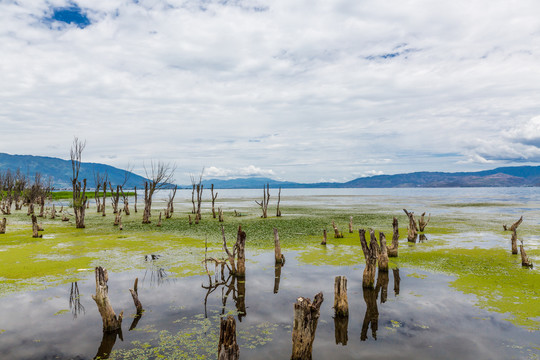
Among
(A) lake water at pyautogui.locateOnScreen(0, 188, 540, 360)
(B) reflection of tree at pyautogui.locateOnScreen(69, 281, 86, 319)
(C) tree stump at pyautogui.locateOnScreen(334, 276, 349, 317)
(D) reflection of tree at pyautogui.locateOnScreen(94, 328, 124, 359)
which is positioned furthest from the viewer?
(B) reflection of tree at pyautogui.locateOnScreen(69, 281, 86, 319)

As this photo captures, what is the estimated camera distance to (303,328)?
805 centimetres

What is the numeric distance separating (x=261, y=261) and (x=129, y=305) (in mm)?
8249

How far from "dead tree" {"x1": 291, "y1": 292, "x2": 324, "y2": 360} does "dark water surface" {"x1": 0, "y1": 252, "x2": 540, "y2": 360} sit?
52cm

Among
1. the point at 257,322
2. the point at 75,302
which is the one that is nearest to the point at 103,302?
the point at 75,302

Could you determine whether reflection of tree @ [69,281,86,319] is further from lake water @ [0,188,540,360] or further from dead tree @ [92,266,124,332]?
dead tree @ [92,266,124,332]

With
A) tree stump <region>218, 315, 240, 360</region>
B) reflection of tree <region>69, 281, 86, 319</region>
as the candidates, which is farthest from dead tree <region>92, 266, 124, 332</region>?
tree stump <region>218, 315, 240, 360</region>

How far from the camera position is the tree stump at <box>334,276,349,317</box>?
429 inches

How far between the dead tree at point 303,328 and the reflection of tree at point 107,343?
15.8 feet

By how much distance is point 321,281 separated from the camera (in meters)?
14.8

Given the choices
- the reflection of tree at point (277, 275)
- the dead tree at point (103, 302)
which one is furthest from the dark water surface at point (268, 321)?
the dead tree at point (103, 302)

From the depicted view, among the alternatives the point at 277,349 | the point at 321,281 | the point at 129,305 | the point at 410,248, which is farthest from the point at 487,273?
the point at 129,305

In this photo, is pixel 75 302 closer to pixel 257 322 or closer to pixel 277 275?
pixel 257 322

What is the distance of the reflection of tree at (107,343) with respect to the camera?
8414mm

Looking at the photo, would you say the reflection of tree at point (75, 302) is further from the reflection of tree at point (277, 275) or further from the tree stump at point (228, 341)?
the reflection of tree at point (277, 275)
